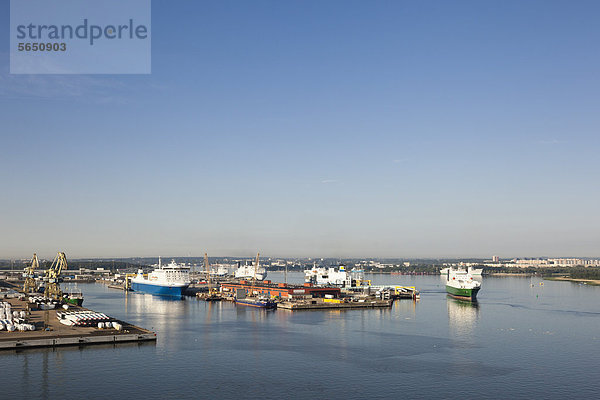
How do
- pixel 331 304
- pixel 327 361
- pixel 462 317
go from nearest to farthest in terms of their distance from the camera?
pixel 327 361, pixel 462 317, pixel 331 304

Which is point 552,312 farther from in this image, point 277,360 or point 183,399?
point 183,399

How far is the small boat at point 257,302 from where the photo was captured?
3661 inches

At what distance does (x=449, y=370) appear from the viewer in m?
43.5

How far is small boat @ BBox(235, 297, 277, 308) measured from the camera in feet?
305

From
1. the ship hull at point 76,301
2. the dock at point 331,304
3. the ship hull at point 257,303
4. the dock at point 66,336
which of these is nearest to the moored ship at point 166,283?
the ship hull at point 257,303

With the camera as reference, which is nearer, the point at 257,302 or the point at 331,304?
the point at 331,304

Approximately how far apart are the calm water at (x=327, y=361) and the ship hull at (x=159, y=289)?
39454 mm

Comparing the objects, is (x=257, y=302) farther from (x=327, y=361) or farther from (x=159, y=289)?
(x=327, y=361)

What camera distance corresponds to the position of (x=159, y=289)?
119938mm

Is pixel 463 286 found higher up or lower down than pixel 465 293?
higher up

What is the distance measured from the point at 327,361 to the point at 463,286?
71.1 metres

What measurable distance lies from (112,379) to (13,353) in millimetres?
13663

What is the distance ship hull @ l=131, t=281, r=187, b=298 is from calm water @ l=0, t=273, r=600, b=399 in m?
39.5

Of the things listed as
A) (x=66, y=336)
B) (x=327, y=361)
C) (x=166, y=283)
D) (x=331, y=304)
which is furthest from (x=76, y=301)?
(x=327, y=361)
